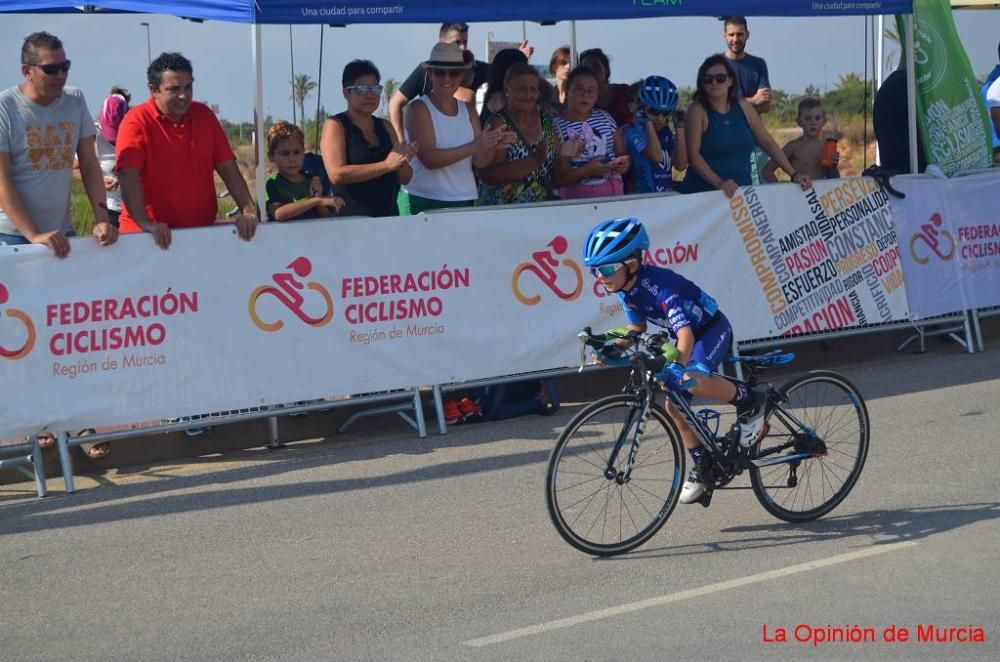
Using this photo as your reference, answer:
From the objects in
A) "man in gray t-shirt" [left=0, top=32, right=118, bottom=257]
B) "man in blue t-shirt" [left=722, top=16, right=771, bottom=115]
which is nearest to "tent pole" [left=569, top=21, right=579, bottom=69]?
"man in blue t-shirt" [left=722, top=16, right=771, bottom=115]

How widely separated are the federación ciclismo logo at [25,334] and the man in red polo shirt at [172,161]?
944 mm

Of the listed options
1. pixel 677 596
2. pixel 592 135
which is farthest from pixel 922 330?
pixel 677 596

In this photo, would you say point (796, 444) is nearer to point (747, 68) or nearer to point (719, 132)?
point (719, 132)

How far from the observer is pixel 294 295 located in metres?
Answer: 9.34

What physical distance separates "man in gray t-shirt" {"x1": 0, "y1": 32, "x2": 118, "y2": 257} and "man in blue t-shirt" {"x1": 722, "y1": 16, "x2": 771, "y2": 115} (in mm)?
6516

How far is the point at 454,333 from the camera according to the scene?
9.92 meters

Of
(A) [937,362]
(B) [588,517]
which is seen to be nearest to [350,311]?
(B) [588,517]

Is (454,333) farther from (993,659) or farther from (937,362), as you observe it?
(993,659)

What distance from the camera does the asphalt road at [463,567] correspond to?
565 centimetres

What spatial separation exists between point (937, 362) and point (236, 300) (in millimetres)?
6194

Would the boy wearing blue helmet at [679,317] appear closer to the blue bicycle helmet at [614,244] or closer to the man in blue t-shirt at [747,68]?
the blue bicycle helmet at [614,244]

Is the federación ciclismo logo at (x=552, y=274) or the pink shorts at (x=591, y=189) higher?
the pink shorts at (x=591, y=189)

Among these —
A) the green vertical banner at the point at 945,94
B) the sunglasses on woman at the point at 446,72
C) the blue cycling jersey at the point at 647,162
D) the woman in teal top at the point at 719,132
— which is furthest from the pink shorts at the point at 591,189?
the green vertical banner at the point at 945,94

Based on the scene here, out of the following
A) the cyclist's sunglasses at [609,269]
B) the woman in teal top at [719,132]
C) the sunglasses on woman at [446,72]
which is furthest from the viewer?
the woman in teal top at [719,132]
